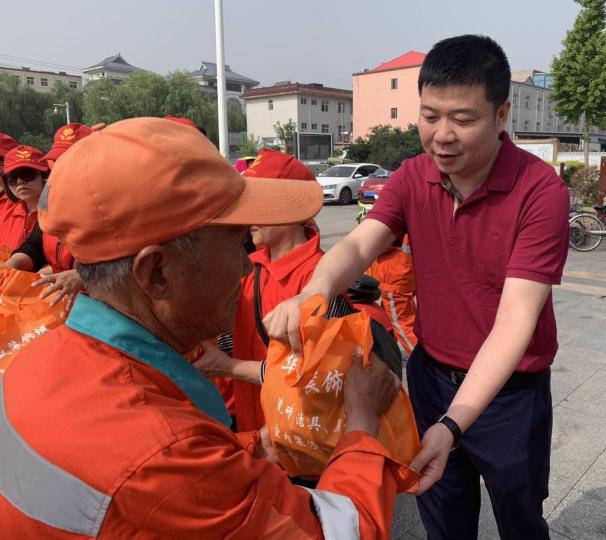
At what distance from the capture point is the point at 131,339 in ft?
3.01

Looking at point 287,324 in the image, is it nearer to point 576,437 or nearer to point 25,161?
point 25,161

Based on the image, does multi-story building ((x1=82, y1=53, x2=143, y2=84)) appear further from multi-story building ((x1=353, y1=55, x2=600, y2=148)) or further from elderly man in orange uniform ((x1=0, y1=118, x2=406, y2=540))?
elderly man in orange uniform ((x1=0, y1=118, x2=406, y2=540))

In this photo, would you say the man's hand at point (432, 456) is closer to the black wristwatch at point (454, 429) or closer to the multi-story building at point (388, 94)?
the black wristwatch at point (454, 429)

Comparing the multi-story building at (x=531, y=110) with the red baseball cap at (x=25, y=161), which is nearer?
the red baseball cap at (x=25, y=161)

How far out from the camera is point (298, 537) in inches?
33.4

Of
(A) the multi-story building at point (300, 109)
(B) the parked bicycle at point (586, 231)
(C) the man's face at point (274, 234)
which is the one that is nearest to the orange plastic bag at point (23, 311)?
(C) the man's face at point (274, 234)

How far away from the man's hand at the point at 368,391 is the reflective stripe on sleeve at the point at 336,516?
0.19m

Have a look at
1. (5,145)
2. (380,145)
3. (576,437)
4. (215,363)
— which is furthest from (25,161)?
(380,145)

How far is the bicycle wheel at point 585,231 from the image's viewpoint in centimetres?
937

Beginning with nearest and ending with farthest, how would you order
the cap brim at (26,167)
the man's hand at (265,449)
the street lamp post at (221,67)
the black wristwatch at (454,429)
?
the black wristwatch at (454,429)
the man's hand at (265,449)
the cap brim at (26,167)
the street lamp post at (221,67)

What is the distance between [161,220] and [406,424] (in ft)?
2.41

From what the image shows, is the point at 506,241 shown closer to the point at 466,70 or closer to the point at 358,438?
the point at 466,70

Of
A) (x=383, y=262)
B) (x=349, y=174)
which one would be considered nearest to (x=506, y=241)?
(x=383, y=262)

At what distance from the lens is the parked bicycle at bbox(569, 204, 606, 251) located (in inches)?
368
